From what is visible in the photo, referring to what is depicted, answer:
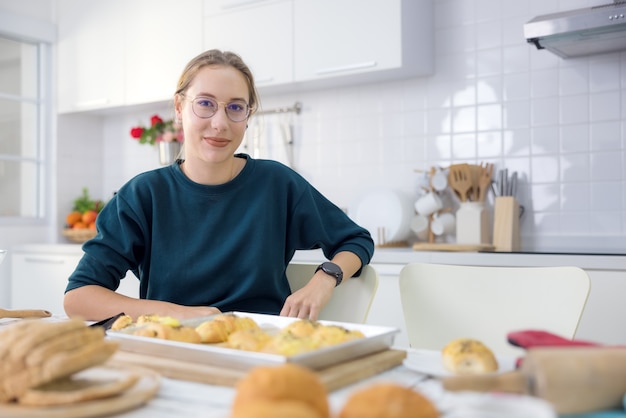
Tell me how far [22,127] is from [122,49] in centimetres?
78

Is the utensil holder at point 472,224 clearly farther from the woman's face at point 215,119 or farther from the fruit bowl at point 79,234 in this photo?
the fruit bowl at point 79,234

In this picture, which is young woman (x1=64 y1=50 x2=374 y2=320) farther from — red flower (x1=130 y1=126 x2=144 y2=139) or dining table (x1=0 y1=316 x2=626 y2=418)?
red flower (x1=130 y1=126 x2=144 y2=139)

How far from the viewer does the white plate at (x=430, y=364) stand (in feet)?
2.83

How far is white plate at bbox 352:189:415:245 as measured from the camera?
9.70 feet

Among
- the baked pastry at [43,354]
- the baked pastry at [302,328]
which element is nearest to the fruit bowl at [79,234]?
the baked pastry at [302,328]

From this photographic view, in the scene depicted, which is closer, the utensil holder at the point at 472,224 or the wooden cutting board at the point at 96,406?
the wooden cutting board at the point at 96,406

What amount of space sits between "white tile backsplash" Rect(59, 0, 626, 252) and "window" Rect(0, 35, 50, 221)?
160cm

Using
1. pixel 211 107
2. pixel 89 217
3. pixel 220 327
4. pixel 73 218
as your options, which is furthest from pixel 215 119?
pixel 73 218

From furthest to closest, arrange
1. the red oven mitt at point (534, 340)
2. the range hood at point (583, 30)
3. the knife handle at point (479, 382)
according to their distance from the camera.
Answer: the range hood at point (583, 30) → the red oven mitt at point (534, 340) → the knife handle at point (479, 382)

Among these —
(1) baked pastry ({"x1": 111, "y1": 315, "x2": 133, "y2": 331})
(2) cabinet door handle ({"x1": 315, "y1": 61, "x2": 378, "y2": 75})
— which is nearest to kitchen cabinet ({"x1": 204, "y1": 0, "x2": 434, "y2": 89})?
(2) cabinet door handle ({"x1": 315, "y1": 61, "x2": 378, "y2": 75})

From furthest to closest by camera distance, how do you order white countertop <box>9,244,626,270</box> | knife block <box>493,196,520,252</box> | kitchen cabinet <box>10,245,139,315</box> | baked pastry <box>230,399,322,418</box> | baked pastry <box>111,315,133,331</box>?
kitchen cabinet <box>10,245,139,315</box>
knife block <box>493,196,520,252</box>
white countertop <box>9,244,626,270</box>
baked pastry <box>111,315,133,331</box>
baked pastry <box>230,399,322,418</box>

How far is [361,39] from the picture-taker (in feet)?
9.54

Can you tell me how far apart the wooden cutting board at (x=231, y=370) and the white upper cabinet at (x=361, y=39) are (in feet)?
6.79

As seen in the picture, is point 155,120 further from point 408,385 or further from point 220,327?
point 408,385
